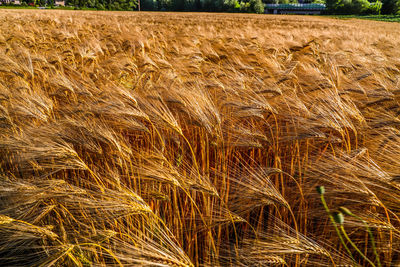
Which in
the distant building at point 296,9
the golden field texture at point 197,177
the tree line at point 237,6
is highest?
the distant building at point 296,9

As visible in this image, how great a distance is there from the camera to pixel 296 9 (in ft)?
245

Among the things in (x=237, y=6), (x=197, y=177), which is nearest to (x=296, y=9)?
(x=237, y=6)

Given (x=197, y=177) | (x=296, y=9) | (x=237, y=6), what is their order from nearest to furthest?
(x=197, y=177) < (x=237, y=6) < (x=296, y=9)

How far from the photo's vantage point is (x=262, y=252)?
3.00 ft

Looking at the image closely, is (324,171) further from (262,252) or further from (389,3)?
(389,3)

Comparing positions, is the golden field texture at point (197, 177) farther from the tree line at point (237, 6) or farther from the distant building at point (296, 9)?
the distant building at point (296, 9)

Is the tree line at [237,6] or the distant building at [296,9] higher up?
the distant building at [296,9]

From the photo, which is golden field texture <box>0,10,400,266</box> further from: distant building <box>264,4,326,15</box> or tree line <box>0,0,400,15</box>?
distant building <box>264,4,326,15</box>

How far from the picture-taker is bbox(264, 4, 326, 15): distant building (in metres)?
72.1

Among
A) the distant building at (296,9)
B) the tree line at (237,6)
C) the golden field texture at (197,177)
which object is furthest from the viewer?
the distant building at (296,9)

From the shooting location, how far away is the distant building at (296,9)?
72125 millimetres

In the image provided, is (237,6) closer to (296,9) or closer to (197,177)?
(296,9)

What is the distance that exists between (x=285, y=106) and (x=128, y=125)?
1.07 m

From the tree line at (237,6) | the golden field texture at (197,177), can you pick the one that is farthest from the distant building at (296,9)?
the golden field texture at (197,177)
